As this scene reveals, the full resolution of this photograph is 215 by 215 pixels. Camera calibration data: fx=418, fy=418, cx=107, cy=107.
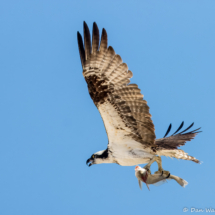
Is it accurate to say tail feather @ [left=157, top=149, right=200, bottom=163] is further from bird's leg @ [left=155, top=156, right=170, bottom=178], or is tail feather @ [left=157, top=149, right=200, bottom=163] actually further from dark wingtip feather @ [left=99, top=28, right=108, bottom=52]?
dark wingtip feather @ [left=99, top=28, right=108, bottom=52]

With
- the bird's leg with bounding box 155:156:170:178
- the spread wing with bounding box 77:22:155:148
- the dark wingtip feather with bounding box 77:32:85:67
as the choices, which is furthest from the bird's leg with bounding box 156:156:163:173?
the dark wingtip feather with bounding box 77:32:85:67

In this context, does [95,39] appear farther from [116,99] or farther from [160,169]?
[160,169]

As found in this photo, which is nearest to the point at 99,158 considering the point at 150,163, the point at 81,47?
the point at 150,163

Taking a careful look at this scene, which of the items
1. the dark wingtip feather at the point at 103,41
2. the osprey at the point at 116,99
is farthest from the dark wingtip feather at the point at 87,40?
the dark wingtip feather at the point at 103,41

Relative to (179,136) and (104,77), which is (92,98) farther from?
(179,136)

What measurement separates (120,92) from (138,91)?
0.38 m

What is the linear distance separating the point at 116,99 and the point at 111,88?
0.82ft

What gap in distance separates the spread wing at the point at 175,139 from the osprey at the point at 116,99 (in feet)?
0.40

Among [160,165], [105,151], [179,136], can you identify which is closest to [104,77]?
[105,151]

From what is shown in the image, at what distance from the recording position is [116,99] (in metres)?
8.59

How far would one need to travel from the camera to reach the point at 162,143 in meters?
9.59

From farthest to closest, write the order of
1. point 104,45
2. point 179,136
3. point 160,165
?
point 179,136 < point 160,165 < point 104,45

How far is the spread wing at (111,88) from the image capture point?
846 cm

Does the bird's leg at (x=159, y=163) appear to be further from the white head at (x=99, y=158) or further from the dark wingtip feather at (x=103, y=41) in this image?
the dark wingtip feather at (x=103, y=41)
